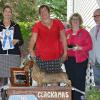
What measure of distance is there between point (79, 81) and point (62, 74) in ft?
2.16

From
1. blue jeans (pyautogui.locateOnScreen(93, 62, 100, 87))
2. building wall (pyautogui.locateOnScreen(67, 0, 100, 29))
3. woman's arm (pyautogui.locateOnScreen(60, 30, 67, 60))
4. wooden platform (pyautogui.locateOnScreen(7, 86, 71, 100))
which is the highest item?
building wall (pyautogui.locateOnScreen(67, 0, 100, 29))

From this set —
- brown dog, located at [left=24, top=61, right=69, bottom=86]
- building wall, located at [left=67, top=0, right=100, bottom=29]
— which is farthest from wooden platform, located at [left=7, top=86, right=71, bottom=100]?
building wall, located at [left=67, top=0, right=100, bottom=29]

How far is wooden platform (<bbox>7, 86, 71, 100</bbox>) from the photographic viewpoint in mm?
5898

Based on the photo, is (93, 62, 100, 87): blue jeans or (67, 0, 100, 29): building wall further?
(67, 0, 100, 29): building wall

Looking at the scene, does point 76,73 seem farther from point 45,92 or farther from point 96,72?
point 45,92

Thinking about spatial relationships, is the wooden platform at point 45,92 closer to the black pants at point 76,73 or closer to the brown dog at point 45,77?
the brown dog at point 45,77

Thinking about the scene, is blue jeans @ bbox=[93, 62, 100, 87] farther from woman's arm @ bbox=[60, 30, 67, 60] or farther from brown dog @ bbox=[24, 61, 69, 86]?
brown dog @ bbox=[24, 61, 69, 86]

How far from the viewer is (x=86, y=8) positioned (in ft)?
47.9

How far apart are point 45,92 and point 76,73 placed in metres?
1.07

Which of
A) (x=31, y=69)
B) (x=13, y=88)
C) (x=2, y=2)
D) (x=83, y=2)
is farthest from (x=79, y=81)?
(x=2, y=2)

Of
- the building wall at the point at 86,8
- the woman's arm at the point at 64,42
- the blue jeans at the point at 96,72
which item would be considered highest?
the building wall at the point at 86,8

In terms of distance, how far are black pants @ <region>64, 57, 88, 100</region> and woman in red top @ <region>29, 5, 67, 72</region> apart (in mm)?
295

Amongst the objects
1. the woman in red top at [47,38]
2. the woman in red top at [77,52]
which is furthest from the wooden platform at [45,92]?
the woman in red top at [77,52]

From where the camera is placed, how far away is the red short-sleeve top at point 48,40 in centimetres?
657
